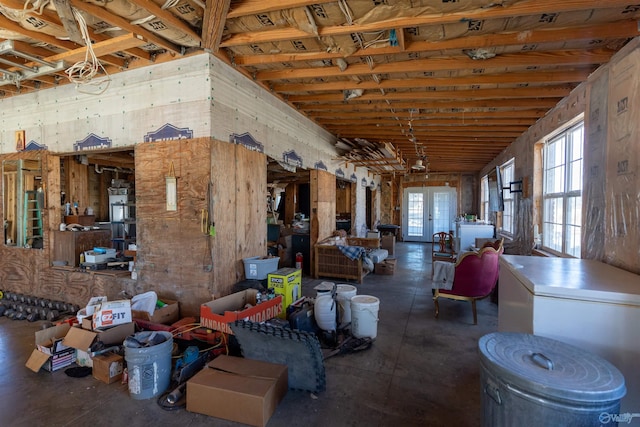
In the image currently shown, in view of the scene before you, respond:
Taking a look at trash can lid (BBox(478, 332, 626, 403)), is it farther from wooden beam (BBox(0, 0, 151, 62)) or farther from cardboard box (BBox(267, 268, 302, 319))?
wooden beam (BBox(0, 0, 151, 62))

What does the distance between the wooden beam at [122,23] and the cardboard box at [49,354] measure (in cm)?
272

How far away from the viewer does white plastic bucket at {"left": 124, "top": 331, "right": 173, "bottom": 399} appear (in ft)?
7.09

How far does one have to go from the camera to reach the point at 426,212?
1218cm

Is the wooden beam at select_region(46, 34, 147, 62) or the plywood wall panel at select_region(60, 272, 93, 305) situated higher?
the wooden beam at select_region(46, 34, 147, 62)

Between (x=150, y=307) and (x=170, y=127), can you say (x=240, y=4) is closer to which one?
(x=170, y=127)

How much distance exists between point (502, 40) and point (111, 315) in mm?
4353

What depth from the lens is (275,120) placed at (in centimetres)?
434

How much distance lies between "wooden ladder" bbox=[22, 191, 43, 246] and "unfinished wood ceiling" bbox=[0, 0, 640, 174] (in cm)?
155

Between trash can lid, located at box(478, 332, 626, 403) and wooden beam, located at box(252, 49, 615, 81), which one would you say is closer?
trash can lid, located at box(478, 332, 626, 403)

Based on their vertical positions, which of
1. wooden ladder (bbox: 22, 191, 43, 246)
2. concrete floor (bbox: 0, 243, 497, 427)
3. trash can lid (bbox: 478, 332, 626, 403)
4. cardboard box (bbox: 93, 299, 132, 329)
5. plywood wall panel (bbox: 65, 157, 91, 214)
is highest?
plywood wall panel (bbox: 65, 157, 91, 214)

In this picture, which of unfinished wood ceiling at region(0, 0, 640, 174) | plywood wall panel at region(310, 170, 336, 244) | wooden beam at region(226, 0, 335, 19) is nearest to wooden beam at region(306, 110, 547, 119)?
unfinished wood ceiling at region(0, 0, 640, 174)

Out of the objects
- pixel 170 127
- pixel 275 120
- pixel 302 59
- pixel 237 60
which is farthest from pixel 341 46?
pixel 170 127

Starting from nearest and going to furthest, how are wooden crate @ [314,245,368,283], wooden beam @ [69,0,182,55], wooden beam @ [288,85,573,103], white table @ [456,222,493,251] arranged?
1. wooden beam @ [69,0,182,55]
2. wooden beam @ [288,85,573,103]
3. wooden crate @ [314,245,368,283]
4. white table @ [456,222,493,251]

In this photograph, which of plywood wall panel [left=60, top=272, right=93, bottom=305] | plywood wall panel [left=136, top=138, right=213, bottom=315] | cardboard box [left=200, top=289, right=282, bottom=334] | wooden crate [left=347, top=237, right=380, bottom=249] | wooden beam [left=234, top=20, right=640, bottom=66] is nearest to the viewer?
wooden beam [left=234, top=20, right=640, bottom=66]
